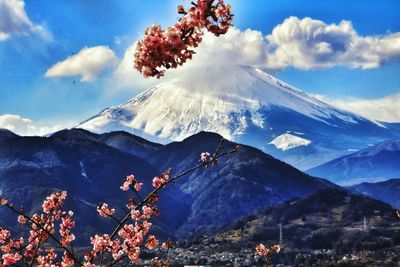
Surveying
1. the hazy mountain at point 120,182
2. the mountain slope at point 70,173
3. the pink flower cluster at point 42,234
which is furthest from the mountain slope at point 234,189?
the pink flower cluster at point 42,234

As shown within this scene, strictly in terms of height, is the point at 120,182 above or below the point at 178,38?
above

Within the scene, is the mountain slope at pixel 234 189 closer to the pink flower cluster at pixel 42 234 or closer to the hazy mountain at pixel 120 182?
the hazy mountain at pixel 120 182

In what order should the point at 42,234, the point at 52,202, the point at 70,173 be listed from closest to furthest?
the point at 42,234 → the point at 52,202 → the point at 70,173

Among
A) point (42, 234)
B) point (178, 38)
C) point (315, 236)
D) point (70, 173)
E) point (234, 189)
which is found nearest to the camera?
point (178, 38)

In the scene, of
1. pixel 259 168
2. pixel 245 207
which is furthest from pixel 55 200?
pixel 259 168

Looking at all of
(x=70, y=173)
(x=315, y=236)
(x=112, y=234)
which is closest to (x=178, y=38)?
(x=112, y=234)

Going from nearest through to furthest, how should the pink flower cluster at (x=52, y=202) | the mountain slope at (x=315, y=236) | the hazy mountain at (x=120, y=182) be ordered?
the pink flower cluster at (x=52, y=202), the mountain slope at (x=315, y=236), the hazy mountain at (x=120, y=182)

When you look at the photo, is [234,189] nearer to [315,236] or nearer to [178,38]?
[315,236]

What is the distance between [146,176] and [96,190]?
19.6 metres

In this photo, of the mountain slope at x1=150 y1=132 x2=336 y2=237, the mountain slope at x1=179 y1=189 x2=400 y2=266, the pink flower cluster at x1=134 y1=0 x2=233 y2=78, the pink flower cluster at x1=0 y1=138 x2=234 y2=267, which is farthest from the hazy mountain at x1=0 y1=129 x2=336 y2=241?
the pink flower cluster at x1=134 y1=0 x2=233 y2=78

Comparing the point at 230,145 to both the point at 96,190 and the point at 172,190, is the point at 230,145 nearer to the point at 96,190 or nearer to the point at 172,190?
the point at 172,190

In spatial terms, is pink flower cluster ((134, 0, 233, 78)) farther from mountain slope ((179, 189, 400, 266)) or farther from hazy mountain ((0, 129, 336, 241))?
hazy mountain ((0, 129, 336, 241))

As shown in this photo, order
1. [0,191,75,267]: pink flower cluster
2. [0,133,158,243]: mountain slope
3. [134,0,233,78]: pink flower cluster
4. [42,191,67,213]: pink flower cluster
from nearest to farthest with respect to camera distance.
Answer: [134,0,233,78]: pink flower cluster → [0,191,75,267]: pink flower cluster → [42,191,67,213]: pink flower cluster → [0,133,158,243]: mountain slope

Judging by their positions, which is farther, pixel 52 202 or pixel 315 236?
pixel 315 236
